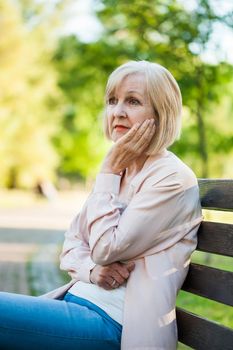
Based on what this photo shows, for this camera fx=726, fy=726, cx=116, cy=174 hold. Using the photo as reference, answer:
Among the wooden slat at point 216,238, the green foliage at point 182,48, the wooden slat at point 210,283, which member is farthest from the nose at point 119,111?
the green foliage at point 182,48

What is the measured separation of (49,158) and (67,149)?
17.9 metres

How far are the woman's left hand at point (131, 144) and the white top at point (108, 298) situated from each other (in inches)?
18.9

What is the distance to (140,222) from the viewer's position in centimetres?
277

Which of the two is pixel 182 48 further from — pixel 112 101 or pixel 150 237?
pixel 150 237

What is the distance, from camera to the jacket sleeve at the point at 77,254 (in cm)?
299

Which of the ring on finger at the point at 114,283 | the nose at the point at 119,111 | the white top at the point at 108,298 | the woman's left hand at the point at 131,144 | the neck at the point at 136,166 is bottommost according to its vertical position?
the white top at the point at 108,298

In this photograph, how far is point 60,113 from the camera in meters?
44.8

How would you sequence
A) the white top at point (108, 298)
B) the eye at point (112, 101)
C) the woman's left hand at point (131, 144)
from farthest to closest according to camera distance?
1. the eye at point (112, 101)
2. the woman's left hand at point (131, 144)
3. the white top at point (108, 298)

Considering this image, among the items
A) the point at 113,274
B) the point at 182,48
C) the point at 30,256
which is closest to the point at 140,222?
the point at 113,274

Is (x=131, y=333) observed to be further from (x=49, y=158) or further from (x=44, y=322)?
(x=49, y=158)

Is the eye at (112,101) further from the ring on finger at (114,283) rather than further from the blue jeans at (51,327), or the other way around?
the blue jeans at (51,327)

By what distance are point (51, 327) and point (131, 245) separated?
0.43m

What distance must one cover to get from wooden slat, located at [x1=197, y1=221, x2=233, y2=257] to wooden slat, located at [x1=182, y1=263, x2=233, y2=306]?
3.0 inches

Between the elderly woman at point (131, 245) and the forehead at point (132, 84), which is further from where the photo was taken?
the forehead at point (132, 84)
